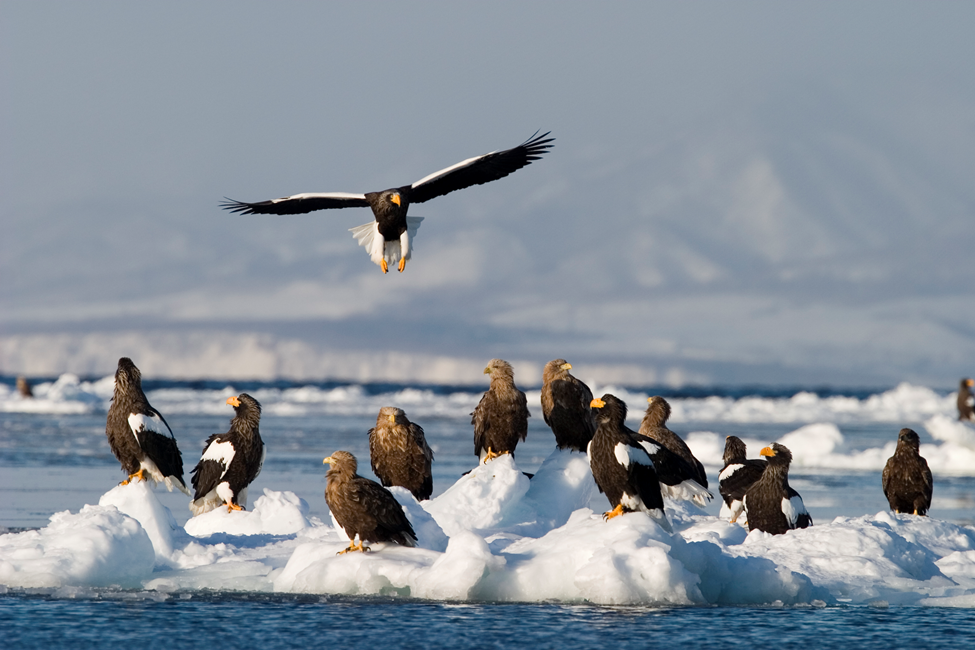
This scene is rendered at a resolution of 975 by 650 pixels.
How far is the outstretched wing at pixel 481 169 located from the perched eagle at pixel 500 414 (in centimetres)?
225

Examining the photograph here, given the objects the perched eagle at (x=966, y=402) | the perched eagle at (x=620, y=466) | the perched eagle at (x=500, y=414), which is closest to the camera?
the perched eagle at (x=620, y=466)

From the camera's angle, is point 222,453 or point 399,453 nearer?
point 399,453

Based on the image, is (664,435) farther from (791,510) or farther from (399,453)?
(399,453)

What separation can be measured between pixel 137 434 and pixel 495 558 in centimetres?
470

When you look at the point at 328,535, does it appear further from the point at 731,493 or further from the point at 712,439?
the point at 712,439

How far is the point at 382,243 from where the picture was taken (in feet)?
49.0

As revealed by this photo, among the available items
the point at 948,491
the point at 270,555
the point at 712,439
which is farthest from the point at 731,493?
the point at 712,439

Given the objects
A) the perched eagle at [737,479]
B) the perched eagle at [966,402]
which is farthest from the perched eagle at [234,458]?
the perched eagle at [966,402]

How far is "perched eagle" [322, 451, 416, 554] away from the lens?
1005 centimetres

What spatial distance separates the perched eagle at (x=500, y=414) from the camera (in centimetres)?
1342

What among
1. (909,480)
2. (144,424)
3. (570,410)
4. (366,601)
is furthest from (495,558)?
(909,480)

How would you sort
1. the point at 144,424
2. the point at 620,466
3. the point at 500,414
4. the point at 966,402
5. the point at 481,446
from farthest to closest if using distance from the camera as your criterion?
the point at 966,402 < the point at 481,446 < the point at 500,414 < the point at 144,424 < the point at 620,466

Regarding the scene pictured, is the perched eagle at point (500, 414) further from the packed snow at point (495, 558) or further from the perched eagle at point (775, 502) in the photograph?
the perched eagle at point (775, 502)

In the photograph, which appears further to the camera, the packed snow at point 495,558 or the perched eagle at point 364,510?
the perched eagle at point 364,510
